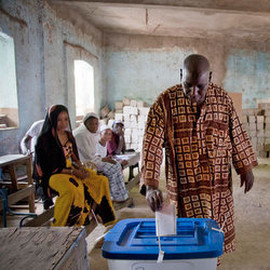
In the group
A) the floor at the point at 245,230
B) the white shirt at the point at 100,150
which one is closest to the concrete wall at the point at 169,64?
the floor at the point at 245,230

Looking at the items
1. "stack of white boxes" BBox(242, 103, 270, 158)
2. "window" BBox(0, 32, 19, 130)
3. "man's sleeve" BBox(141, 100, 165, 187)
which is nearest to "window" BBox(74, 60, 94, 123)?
"window" BBox(0, 32, 19, 130)

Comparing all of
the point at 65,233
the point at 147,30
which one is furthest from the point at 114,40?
the point at 65,233

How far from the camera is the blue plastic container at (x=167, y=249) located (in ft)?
3.24

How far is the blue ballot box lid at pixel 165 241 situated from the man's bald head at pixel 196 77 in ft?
2.51

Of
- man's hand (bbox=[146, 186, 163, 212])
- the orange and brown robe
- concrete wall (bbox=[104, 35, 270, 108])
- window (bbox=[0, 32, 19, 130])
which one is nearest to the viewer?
man's hand (bbox=[146, 186, 163, 212])

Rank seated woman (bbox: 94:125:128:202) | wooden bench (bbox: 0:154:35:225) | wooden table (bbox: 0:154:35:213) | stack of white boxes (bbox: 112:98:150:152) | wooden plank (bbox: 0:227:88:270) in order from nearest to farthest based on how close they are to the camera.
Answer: wooden plank (bbox: 0:227:88:270), wooden bench (bbox: 0:154:35:225), wooden table (bbox: 0:154:35:213), seated woman (bbox: 94:125:128:202), stack of white boxes (bbox: 112:98:150:152)

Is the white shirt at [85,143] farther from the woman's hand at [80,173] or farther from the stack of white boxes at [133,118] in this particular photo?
the stack of white boxes at [133,118]

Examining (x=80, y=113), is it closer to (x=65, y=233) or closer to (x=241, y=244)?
(x=241, y=244)

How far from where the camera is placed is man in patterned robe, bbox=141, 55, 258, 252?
5.12 feet

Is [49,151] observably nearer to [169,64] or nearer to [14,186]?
[14,186]

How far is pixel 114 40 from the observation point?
830cm

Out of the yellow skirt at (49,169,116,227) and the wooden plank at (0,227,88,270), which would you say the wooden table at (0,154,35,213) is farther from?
the wooden plank at (0,227,88,270)

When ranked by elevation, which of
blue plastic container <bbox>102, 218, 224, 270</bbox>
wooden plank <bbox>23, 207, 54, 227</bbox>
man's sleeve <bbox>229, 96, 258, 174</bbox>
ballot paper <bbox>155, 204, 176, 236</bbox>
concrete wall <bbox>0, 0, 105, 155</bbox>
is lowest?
wooden plank <bbox>23, 207, 54, 227</bbox>

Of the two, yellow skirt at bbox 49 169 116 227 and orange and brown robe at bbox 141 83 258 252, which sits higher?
orange and brown robe at bbox 141 83 258 252
